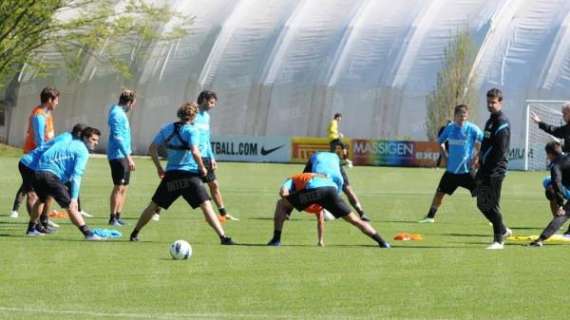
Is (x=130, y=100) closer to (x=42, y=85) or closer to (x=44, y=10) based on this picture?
(x=44, y=10)

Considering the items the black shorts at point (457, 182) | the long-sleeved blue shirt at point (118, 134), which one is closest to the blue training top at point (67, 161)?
the long-sleeved blue shirt at point (118, 134)

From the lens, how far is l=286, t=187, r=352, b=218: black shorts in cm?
1686

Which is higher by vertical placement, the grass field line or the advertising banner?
the advertising banner

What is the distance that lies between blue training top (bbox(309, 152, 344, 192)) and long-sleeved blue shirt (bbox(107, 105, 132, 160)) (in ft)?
15.1

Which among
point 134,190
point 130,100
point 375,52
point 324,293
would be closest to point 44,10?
point 375,52

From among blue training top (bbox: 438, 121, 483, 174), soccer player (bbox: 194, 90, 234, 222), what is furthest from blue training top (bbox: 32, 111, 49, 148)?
blue training top (bbox: 438, 121, 483, 174)

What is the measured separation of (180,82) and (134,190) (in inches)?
1373

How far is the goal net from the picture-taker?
53375mm

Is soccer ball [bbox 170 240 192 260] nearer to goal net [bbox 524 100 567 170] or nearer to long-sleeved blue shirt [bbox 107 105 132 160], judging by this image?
long-sleeved blue shirt [bbox 107 105 132 160]

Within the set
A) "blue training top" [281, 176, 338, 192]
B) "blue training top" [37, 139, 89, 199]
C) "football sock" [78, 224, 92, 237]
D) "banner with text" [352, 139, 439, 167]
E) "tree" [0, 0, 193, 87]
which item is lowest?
"football sock" [78, 224, 92, 237]

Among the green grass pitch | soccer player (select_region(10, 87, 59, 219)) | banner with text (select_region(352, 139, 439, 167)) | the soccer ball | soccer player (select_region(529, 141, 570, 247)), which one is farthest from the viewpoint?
banner with text (select_region(352, 139, 439, 167))

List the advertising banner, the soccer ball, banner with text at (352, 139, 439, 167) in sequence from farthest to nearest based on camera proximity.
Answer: the advertising banner, banner with text at (352, 139, 439, 167), the soccer ball

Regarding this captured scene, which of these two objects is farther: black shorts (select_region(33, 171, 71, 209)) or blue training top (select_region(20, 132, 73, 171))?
blue training top (select_region(20, 132, 73, 171))

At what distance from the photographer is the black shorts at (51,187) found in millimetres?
17725
